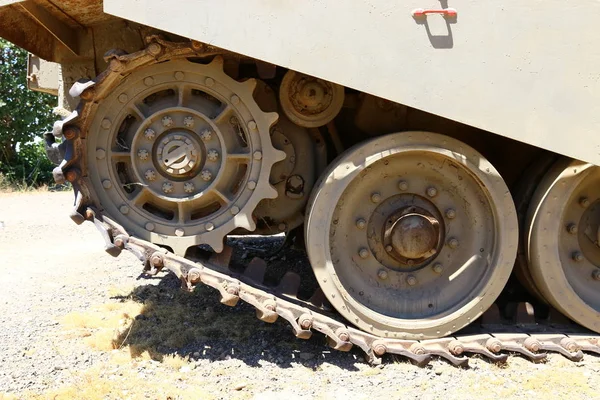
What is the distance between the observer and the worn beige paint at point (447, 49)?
323cm

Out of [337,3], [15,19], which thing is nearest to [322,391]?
[337,3]

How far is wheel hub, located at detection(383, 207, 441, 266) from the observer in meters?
3.78

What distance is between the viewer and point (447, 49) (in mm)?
3283

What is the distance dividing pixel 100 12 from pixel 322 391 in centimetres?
247

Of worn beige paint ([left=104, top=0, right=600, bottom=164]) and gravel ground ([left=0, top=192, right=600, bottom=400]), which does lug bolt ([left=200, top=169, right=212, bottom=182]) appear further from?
gravel ground ([left=0, top=192, right=600, bottom=400])

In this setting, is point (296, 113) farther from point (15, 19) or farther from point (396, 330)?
point (15, 19)

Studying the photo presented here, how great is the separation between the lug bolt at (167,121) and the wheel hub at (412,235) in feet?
4.65

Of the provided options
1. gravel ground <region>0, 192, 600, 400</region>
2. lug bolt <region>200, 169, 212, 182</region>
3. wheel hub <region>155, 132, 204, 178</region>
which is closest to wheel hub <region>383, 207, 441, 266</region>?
gravel ground <region>0, 192, 600, 400</region>

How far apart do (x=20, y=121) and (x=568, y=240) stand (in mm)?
13238

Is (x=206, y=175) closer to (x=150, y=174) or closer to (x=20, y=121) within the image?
(x=150, y=174)

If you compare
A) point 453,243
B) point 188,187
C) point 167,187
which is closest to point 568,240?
point 453,243

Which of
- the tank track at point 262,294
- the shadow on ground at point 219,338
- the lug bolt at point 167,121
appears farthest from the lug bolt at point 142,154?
the shadow on ground at point 219,338

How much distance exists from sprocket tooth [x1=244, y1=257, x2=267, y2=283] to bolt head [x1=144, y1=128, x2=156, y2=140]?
964 millimetres

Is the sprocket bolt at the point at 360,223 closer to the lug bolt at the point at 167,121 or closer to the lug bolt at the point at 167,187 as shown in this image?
the lug bolt at the point at 167,187
